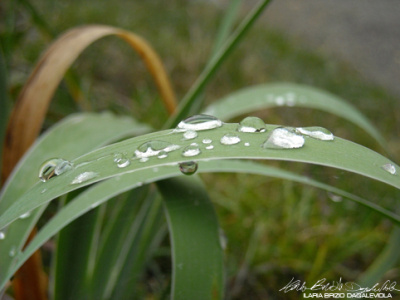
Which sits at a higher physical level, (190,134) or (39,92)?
(39,92)

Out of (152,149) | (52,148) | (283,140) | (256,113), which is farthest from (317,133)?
(256,113)

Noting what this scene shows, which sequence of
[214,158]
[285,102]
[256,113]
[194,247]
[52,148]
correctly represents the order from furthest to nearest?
[256,113]
[285,102]
[52,148]
[194,247]
[214,158]

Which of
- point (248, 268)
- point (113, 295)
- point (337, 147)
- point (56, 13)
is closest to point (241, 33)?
point (337, 147)

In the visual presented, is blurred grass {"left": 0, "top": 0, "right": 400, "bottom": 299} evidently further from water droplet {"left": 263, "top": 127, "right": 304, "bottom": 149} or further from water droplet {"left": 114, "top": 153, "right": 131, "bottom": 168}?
water droplet {"left": 114, "top": 153, "right": 131, "bottom": 168}

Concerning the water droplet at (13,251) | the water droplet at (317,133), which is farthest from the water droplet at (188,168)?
the water droplet at (13,251)

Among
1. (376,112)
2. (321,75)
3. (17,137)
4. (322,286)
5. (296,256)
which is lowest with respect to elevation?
(322,286)

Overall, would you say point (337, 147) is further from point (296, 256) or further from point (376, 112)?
point (376, 112)

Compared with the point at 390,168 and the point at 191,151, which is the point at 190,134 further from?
the point at 390,168
